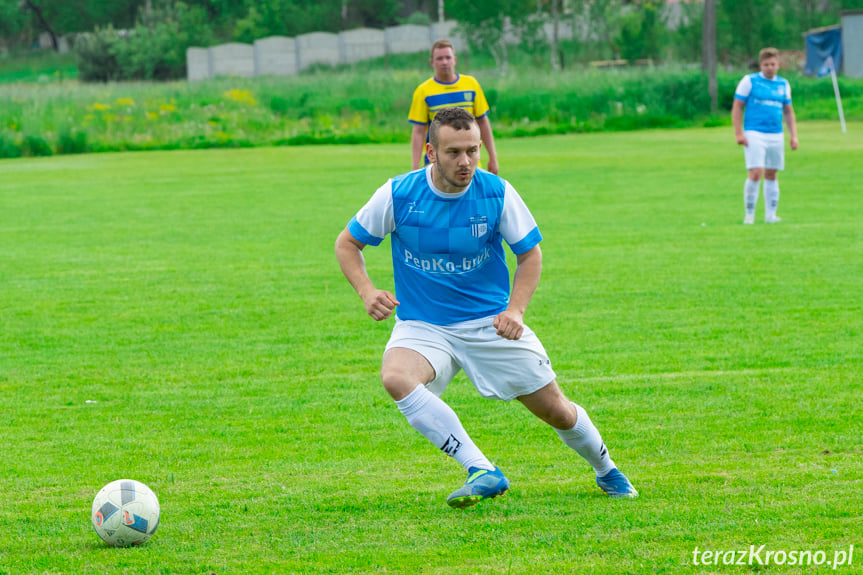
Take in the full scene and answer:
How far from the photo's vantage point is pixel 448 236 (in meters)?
4.99

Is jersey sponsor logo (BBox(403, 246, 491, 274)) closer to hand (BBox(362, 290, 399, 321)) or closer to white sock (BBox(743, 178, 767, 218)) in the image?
hand (BBox(362, 290, 399, 321))

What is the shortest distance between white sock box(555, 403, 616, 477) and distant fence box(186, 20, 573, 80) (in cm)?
6902

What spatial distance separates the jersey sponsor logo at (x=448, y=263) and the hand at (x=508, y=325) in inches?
14.5

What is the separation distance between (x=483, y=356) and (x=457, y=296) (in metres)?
0.31

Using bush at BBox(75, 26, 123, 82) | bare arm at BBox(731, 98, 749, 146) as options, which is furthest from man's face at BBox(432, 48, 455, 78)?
bush at BBox(75, 26, 123, 82)

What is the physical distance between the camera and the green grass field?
447 centimetres

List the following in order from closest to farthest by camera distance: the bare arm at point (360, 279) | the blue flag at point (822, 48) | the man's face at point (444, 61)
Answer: the bare arm at point (360, 279) → the man's face at point (444, 61) → the blue flag at point (822, 48)

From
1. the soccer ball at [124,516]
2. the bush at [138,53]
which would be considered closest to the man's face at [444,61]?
the soccer ball at [124,516]

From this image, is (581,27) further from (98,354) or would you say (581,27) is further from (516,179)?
(98,354)

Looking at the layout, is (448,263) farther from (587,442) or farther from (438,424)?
(587,442)

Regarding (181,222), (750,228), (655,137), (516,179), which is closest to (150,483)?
(750,228)

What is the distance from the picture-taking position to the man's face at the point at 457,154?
4746 millimetres

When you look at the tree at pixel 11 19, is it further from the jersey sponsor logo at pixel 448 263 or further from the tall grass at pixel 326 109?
the jersey sponsor logo at pixel 448 263

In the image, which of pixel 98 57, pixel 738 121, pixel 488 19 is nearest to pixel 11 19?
pixel 98 57
